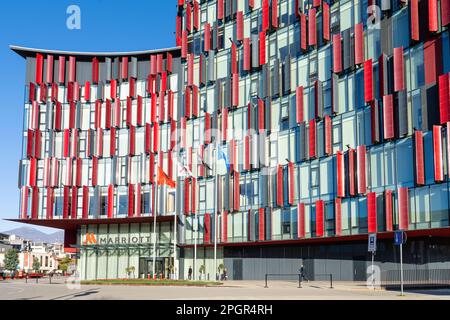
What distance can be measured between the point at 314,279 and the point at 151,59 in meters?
36.8

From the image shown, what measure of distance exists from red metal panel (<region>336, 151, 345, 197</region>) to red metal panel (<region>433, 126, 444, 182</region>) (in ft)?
34.1

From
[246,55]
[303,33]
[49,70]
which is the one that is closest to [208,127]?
[246,55]

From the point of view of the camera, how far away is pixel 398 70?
4578cm

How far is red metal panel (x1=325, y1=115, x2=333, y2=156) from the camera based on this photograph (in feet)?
174

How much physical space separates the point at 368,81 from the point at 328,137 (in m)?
6.40

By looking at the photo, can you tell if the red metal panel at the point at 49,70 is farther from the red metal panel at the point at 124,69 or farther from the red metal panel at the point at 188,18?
the red metal panel at the point at 188,18

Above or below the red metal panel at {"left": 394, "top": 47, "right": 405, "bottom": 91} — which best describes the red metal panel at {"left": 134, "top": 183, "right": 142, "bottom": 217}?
below

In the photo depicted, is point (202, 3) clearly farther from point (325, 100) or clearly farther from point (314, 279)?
point (314, 279)

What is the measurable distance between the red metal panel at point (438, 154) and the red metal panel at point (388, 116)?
4.54 meters

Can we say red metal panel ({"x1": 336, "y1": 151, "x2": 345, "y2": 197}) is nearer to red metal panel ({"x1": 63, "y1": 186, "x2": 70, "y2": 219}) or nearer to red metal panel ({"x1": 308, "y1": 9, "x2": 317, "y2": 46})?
red metal panel ({"x1": 308, "y1": 9, "x2": 317, "y2": 46})

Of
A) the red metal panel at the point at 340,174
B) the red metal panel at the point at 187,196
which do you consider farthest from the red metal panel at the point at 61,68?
the red metal panel at the point at 340,174

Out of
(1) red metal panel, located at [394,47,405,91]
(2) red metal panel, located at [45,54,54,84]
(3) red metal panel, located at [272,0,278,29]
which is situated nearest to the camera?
(1) red metal panel, located at [394,47,405,91]

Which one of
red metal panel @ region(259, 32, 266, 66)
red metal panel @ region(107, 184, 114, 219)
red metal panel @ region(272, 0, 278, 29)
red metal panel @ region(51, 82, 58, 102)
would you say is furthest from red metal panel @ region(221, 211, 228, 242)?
red metal panel @ region(51, 82, 58, 102)

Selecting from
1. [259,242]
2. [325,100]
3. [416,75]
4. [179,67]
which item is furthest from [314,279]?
[179,67]
